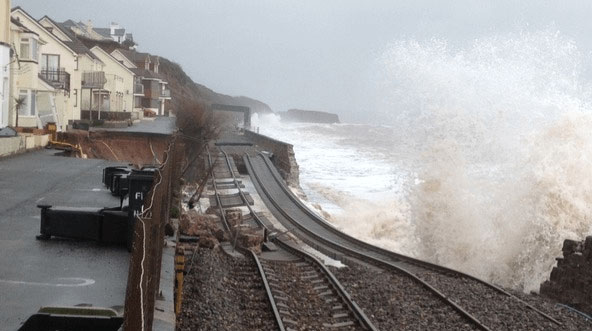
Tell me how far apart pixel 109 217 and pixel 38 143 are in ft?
77.3

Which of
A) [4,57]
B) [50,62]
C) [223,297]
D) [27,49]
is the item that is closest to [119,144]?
[27,49]

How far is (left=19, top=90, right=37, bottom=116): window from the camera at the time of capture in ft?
128

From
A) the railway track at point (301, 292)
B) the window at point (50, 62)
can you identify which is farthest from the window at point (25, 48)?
the railway track at point (301, 292)

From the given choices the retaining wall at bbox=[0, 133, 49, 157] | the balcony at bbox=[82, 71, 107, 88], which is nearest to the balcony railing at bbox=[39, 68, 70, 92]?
the balcony at bbox=[82, 71, 107, 88]

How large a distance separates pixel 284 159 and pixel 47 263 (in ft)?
110

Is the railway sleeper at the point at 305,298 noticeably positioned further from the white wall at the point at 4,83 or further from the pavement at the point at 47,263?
the white wall at the point at 4,83

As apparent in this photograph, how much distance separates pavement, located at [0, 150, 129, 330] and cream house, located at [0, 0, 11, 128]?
14.5m

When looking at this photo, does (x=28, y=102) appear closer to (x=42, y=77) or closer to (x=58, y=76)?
(x=42, y=77)

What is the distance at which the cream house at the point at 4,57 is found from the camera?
32688mm

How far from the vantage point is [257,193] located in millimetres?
33000

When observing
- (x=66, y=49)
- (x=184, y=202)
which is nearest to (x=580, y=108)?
(x=184, y=202)

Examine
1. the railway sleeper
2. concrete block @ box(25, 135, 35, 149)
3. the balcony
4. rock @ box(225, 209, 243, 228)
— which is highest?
the balcony

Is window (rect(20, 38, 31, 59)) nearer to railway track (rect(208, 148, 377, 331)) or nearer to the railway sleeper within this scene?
railway track (rect(208, 148, 377, 331))

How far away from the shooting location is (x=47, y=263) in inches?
436
